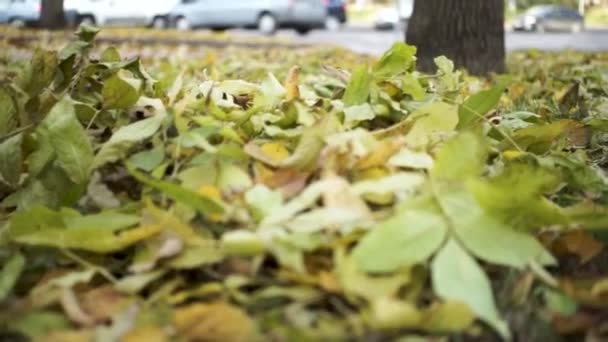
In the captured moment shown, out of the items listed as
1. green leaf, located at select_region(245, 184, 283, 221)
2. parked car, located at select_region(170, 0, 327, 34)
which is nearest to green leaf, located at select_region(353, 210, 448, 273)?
green leaf, located at select_region(245, 184, 283, 221)

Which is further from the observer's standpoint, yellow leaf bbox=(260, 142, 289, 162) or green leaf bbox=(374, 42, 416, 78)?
green leaf bbox=(374, 42, 416, 78)

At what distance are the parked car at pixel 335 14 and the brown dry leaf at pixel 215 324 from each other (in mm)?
21239

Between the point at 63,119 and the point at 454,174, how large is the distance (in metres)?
0.73

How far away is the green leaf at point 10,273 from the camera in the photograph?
3.65ft

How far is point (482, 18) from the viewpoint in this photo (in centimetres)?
484

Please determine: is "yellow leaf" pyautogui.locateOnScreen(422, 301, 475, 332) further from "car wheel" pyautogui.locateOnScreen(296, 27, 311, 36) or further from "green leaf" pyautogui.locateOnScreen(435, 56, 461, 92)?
"car wheel" pyautogui.locateOnScreen(296, 27, 311, 36)

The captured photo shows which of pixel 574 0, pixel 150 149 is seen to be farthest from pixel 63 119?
pixel 574 0

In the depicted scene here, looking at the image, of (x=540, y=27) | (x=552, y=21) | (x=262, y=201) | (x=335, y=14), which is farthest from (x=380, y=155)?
(x=552, y=21)

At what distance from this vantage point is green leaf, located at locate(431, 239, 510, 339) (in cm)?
99

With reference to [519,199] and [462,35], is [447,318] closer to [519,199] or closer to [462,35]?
[519,199]

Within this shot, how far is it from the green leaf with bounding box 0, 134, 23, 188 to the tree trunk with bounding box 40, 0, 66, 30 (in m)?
9.05

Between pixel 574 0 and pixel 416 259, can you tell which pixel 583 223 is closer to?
pixel 416 259

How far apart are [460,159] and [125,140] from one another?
627 mm

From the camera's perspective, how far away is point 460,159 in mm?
1180
